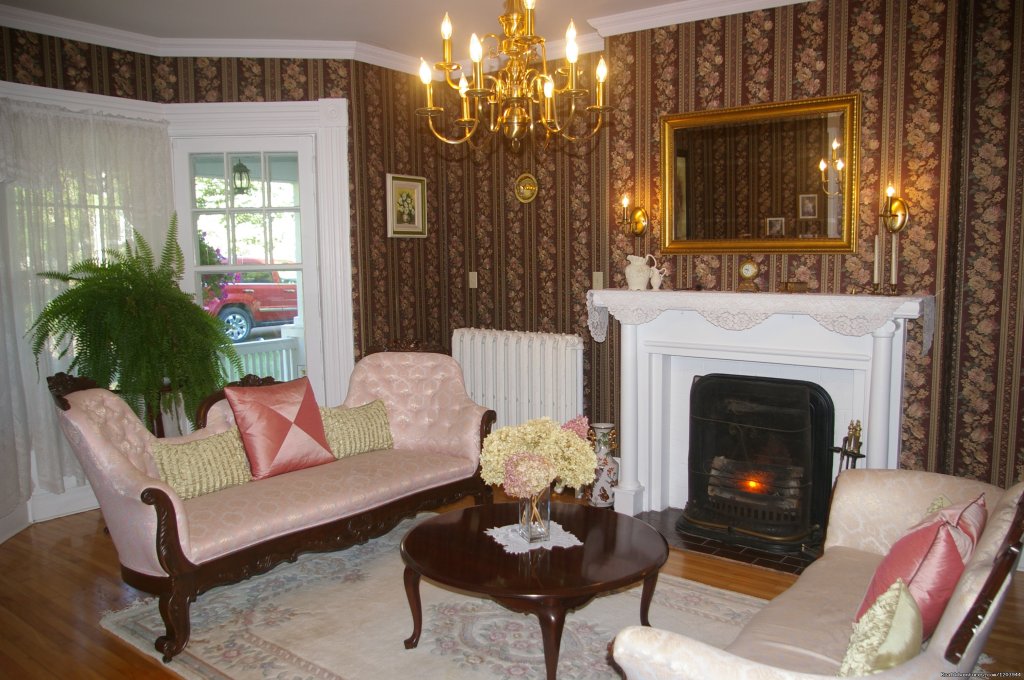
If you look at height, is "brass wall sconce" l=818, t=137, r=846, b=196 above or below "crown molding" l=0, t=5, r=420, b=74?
below

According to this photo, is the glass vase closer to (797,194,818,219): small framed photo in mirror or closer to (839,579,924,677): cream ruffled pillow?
(839,579,924,677): cream ruffled pillow

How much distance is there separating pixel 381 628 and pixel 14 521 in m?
2.45

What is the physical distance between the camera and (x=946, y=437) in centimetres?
371

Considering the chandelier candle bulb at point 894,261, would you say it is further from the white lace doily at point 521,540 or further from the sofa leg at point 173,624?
the sofa leg at point 173,624

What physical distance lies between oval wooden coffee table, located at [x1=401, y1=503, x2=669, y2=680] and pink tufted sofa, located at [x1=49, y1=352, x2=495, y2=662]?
1.99 feet

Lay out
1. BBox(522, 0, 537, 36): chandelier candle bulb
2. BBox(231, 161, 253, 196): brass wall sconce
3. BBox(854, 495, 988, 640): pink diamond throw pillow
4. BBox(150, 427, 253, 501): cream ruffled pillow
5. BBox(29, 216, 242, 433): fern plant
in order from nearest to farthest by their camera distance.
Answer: BBox(854, 495, 988, 640): pink diamond throw pillow → BBox(522, 0, 537, 36): chandelier candle bulb → BBox(150, 427, 253, 501): cream ruffled pillow → BBox(29, 216, 242, 433): fern plant → BBox(231, 161, 253, 196): brass wall sconce

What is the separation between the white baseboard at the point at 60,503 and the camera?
4402 mm

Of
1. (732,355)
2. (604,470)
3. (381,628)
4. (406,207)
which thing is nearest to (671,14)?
(732,355)

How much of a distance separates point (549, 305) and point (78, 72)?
304cm

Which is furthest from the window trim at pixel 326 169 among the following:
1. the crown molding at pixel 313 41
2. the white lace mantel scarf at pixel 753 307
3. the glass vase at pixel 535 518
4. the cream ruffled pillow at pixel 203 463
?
the glass vase at pixel 535 518

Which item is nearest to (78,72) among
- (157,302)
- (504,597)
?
(157,302)

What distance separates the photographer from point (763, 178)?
4043 mm

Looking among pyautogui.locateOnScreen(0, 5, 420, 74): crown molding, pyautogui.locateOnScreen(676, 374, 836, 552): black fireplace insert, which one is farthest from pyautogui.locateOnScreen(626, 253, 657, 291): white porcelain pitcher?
pyautogui.locateOnScreen(0, 5, 420, 74): crown molding

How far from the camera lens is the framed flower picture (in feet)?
16.9
